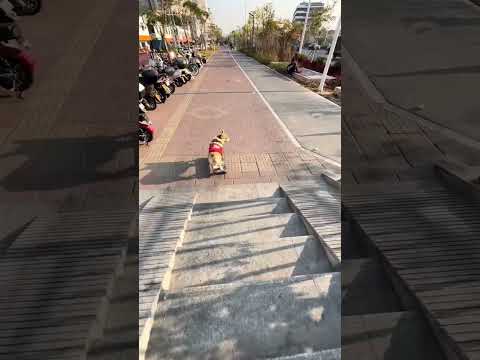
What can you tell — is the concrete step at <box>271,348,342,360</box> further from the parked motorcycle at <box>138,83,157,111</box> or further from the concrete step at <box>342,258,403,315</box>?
the parked motorcycle at <box>138,83,157,111</box>

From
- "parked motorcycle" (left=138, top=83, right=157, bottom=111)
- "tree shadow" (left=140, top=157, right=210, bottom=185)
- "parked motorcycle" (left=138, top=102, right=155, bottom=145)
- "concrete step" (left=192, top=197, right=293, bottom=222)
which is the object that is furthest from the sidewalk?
"parked motorcycle" (left=138, top=83, right=157, bottom=111)

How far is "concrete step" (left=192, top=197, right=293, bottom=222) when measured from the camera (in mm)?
3810

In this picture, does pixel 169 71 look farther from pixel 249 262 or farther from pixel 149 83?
pixel 249 262

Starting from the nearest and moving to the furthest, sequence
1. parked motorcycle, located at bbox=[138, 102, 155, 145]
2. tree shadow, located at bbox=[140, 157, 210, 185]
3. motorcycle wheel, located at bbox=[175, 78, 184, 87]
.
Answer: tree shadow, located at bbox=[140, 157, 210, 185] < parked motorcycle, located at bbox=[138, 102, 155, 145] < motorcycle wheel, located at bbox=[175, 78, 184, 87]

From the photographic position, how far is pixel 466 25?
118 centimetres

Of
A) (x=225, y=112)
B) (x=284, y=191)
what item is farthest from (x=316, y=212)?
(x=225, y=112)

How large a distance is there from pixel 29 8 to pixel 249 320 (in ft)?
6.11

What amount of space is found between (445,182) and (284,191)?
10.0ft

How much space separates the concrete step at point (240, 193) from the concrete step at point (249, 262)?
160 centimetres

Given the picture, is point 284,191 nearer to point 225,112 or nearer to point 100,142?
point 100,142

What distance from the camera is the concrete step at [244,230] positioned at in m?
3.11

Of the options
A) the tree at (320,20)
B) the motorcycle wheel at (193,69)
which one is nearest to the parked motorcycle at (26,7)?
the motorcycle wheel at (193,69)

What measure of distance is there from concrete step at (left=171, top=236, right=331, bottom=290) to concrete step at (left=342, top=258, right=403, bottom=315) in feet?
3.40

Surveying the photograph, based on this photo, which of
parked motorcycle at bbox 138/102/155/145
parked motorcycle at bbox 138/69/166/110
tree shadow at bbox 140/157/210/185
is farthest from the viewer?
parked motorcycle at bbox 138/69/166/110
